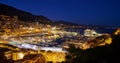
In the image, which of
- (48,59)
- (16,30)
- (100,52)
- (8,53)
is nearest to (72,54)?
(100,52)

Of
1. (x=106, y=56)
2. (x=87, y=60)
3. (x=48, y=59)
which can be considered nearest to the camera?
(x=87, y=60)

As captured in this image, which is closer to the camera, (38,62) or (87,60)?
(87,60)

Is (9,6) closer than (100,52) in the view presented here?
No

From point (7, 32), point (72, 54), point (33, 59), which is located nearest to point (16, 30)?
point (7, 32)

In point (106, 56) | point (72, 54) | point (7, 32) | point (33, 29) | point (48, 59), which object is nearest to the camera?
point (106, 56)

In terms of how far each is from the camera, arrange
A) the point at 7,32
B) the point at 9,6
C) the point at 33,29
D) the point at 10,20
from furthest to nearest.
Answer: the point at 9,6, the point at 33,29, the point at 10,20, the point at 7,32

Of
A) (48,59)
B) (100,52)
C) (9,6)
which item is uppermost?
(9,6)

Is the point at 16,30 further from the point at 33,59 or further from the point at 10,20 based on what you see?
the point at 33,59

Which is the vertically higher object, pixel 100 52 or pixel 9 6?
pixel 9 6

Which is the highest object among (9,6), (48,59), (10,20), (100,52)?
(9,6)

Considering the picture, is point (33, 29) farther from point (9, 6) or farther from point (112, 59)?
point (112, 59)
